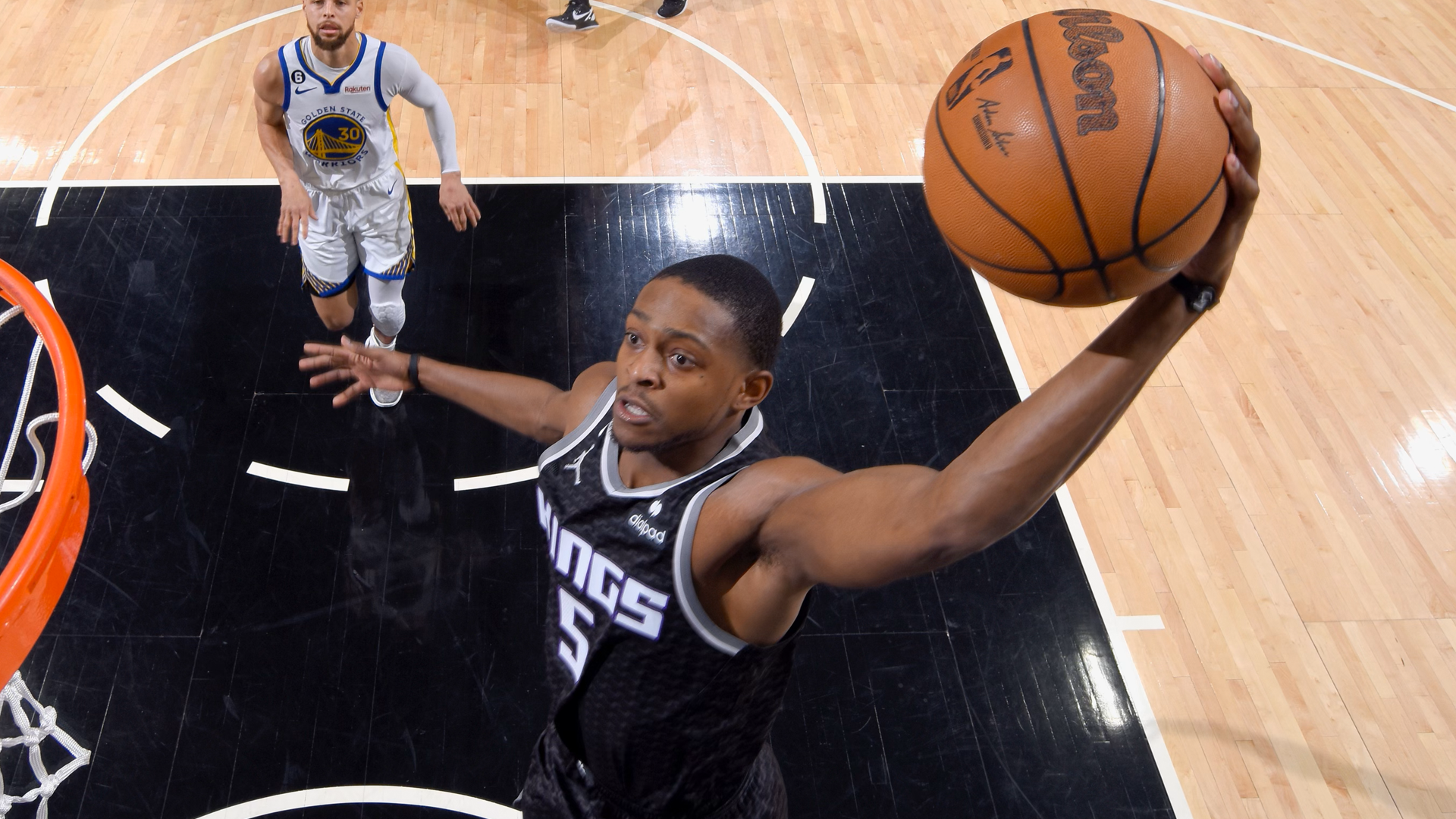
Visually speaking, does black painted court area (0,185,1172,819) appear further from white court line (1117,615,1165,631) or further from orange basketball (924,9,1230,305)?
orange basketball (924,9,1230,305)

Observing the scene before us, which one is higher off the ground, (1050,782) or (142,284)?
(142,284)

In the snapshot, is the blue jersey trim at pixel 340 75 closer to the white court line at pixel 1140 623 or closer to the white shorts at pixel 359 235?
the white shorts at pixel 359 235

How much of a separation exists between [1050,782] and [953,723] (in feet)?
1.36

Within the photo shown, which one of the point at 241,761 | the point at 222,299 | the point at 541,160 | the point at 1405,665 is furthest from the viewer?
the point at 541,160

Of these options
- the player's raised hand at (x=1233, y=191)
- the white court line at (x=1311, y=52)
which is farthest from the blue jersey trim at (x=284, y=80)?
the white court line at (x=1311, y=52)

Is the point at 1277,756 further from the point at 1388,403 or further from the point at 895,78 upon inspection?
the point at 895,78

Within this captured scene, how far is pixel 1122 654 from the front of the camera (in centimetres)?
462

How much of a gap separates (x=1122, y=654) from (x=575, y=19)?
595cm

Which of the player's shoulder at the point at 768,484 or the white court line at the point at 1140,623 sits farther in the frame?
the white court line at the point at 1140,623

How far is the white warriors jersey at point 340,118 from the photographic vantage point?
14.5ft

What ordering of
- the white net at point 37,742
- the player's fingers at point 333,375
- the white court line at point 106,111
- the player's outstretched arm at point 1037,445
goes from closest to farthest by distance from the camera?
1. the player's outstretched arm at point 1037,445
2. the player's fingers at point 333,375
3. the white net at point 37,742
4. the white court line at point 106,111

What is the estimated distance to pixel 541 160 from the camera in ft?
22.4

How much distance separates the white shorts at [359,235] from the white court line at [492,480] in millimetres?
981

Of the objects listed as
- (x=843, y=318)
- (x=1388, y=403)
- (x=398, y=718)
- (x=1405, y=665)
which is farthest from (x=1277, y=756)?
(x=398, y=718)
